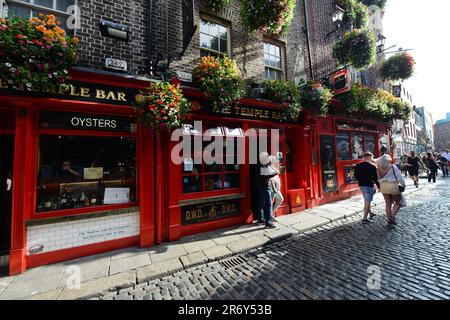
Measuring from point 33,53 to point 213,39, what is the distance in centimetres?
457

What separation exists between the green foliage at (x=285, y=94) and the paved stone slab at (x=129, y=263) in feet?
18.8

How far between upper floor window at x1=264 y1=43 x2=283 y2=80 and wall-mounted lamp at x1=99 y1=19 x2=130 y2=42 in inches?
184

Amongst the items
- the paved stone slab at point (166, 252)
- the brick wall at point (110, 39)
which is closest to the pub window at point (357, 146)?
the paved stone slab at point (166, 252)

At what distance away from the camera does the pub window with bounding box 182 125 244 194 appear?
552cm

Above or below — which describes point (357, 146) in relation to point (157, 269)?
above

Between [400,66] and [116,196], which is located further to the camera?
[400,66]

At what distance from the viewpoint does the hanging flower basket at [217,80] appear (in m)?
5.04

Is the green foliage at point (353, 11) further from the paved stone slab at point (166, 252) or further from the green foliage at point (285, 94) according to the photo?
the paved stone slab at point (166, 252)

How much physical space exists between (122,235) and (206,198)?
7.26ft

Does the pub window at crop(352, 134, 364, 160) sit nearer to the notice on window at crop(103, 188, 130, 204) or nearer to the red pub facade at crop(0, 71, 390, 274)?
the red pub facade at crop(0, 71, 390, 274)

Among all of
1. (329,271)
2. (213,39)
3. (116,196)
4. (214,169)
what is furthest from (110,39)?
(329,271)

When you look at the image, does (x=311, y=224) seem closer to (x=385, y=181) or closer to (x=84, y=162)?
(x=385, y=181)

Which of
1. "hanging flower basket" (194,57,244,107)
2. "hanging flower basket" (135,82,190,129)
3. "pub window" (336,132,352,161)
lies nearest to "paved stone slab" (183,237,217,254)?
"hanging flower basket" (135,82,190,129)

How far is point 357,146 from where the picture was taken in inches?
384
